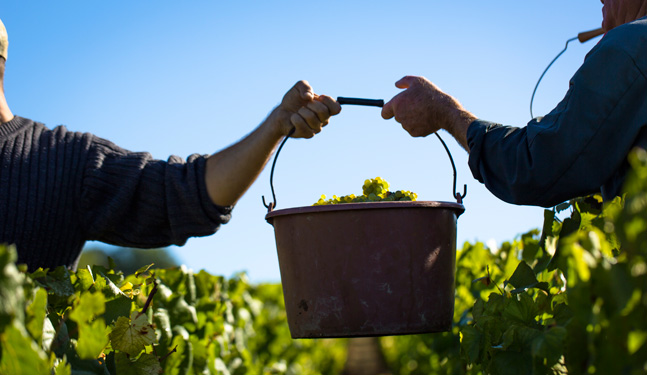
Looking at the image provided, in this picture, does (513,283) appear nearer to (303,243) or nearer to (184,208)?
(303,243)

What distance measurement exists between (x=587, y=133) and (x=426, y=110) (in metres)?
0.66

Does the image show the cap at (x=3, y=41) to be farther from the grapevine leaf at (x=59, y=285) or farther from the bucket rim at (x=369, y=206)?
the bucket rim at (x=369, y=206)

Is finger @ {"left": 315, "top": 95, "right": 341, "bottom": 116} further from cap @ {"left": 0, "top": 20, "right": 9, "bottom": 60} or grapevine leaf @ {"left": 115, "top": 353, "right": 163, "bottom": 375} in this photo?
cap @ {"left": 0, "top": 20, "right": 9, "bottom": 60}

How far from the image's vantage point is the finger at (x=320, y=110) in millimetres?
2535

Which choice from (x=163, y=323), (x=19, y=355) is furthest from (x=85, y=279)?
(x=163, y=323)

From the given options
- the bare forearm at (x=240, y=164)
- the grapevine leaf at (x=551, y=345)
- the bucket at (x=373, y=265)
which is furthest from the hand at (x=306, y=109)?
the grapevine leaf at (x=551, y=345)

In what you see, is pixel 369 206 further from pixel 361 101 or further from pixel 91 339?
pixel 91 339

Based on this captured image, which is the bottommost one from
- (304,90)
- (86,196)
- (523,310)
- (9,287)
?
(523,310)

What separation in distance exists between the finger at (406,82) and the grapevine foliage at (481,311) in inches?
15.7

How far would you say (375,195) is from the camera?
2084 mm

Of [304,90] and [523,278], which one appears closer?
[523,278]

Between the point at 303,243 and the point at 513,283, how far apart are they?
2.22 feet

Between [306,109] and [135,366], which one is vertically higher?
[306,109]

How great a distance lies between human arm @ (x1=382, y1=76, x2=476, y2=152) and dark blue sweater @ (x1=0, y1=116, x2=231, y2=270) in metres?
1.23
